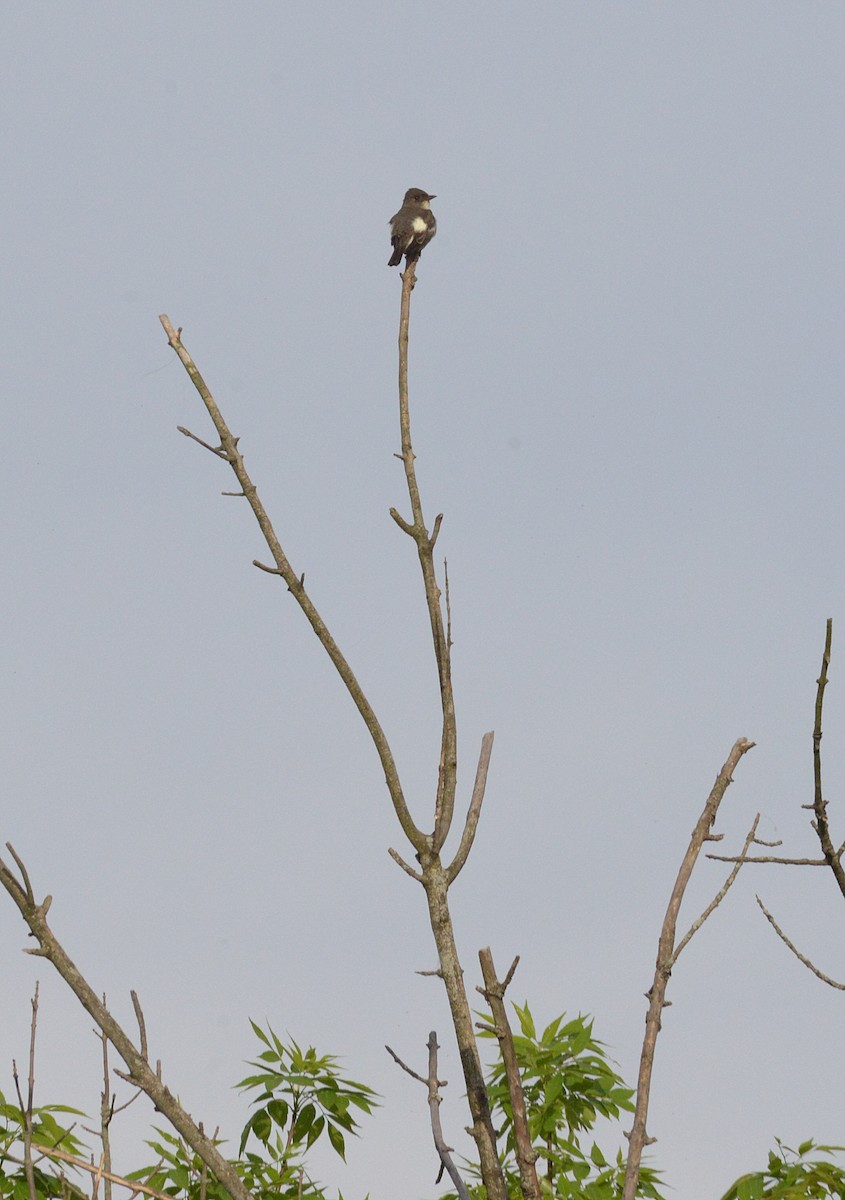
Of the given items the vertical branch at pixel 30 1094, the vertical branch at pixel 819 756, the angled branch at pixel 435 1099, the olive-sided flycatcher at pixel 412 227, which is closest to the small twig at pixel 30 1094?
the vertical branch at pixel 30 1094

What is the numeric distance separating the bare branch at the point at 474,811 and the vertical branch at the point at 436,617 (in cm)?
8

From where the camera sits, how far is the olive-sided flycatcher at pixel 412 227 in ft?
36.2

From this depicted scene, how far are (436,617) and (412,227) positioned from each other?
24.3 feet

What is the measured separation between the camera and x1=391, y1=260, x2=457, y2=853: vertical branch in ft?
13.8

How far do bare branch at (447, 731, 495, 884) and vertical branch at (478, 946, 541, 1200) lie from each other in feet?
1.18

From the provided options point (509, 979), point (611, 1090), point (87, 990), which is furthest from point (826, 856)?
point (611, 1090)

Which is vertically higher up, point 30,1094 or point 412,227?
point 412,227

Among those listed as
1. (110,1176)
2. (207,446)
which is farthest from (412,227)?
(110,1176)

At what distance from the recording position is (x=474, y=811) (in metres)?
4.32

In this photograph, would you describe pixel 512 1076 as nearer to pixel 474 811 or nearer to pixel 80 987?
pixel 474 811

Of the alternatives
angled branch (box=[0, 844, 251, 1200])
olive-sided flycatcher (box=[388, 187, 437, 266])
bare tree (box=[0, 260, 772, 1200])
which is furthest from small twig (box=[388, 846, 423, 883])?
olive-sided flycatcher (box=[388, 187, 437, 266])

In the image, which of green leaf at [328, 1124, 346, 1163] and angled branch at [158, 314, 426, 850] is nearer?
angled branch at [158, 314, 426, 850]

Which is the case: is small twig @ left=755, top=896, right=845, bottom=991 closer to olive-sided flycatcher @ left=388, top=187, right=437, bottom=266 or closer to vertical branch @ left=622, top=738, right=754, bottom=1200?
vertical branch @ left=622, top=738, right=754, bottom=1200

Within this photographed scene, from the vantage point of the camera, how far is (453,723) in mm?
4203
